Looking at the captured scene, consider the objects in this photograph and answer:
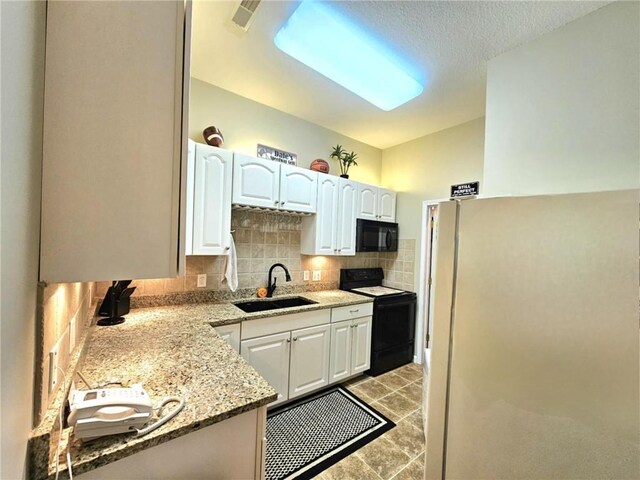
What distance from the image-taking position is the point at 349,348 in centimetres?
253

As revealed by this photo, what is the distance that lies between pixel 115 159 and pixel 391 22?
5.57ft

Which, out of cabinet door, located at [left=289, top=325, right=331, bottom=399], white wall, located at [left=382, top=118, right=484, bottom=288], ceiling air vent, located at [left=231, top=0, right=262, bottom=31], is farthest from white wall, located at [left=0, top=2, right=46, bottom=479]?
white wall, located at [left=382, top=118, right=484, bottom=288]

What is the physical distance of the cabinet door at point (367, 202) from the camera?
9.69 ft

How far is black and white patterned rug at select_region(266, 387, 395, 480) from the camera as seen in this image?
160 centimetres

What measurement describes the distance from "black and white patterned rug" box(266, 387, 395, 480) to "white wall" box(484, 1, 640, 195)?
77.3 inches

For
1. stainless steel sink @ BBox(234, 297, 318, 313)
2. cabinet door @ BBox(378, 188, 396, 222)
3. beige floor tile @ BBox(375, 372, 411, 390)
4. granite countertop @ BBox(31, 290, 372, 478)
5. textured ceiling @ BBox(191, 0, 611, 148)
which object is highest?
textured ceiling @ BBox(191, 0, 611, 148)

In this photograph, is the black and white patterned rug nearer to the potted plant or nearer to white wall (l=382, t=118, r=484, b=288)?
white wall (l=382, t=118, r=484, b=288)

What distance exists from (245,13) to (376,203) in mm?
2174

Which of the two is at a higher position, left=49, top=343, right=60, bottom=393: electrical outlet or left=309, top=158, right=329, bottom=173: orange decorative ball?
left=309, top=158, right=329, bottom=173: orange decorative ball

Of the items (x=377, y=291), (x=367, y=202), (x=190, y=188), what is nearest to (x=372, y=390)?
(x=377, y=291)

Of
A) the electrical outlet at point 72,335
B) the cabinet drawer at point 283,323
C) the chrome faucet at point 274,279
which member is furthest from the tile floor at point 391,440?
the electrical outlet at point 72,335

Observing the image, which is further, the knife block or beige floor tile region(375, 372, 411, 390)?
beige floor tile region(375, 372, 411, 390)

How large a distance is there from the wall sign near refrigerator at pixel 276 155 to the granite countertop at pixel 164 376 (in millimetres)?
1593

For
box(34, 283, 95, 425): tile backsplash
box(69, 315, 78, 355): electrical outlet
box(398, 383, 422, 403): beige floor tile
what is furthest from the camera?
box(398, 383, 422, 403): beige floor tile
